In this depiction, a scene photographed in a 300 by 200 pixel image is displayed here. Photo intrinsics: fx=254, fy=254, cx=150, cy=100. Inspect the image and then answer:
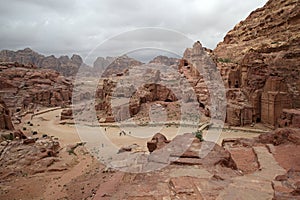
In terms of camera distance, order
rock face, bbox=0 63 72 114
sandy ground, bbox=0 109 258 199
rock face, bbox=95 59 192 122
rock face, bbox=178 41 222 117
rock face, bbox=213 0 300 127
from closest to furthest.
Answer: sandy ground, bbox=0 109 258 199 < rock face, bbox=213 0 300 127 < rock face, bbox=178 41 222 117 < rock face, bbox=95 59 192 122 < rock face, bbox=0 63 72 114

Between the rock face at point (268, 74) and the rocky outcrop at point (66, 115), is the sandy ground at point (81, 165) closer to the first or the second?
the rocky outcrop at point (66, 115)

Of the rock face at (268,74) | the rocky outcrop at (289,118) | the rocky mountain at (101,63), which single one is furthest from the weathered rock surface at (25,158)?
the rocky mountain at (101,63)

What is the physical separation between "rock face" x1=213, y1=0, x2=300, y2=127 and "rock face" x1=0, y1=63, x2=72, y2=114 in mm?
29768

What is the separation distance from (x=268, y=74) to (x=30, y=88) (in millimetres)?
38958

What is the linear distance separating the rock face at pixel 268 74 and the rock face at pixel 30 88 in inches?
1172

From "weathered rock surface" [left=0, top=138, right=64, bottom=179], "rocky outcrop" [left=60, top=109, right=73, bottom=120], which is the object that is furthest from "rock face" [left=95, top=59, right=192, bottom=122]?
"weathered rock surface" [left=0, top=138, right=64, bottom=179]

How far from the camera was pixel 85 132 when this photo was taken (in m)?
24.1

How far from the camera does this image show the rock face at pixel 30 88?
136ft

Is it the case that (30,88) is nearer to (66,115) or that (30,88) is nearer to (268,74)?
(66,115)

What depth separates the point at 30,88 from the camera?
45219 mm

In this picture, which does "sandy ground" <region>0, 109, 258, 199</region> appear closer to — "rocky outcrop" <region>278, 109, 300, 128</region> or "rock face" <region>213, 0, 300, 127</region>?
"rock face" <region>213, 0, 300, 127</region>

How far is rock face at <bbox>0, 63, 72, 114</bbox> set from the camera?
41459 mm

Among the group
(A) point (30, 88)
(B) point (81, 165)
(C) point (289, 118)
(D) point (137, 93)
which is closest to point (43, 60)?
(A) point (30, 88)

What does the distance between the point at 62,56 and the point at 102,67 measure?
3699 cm
